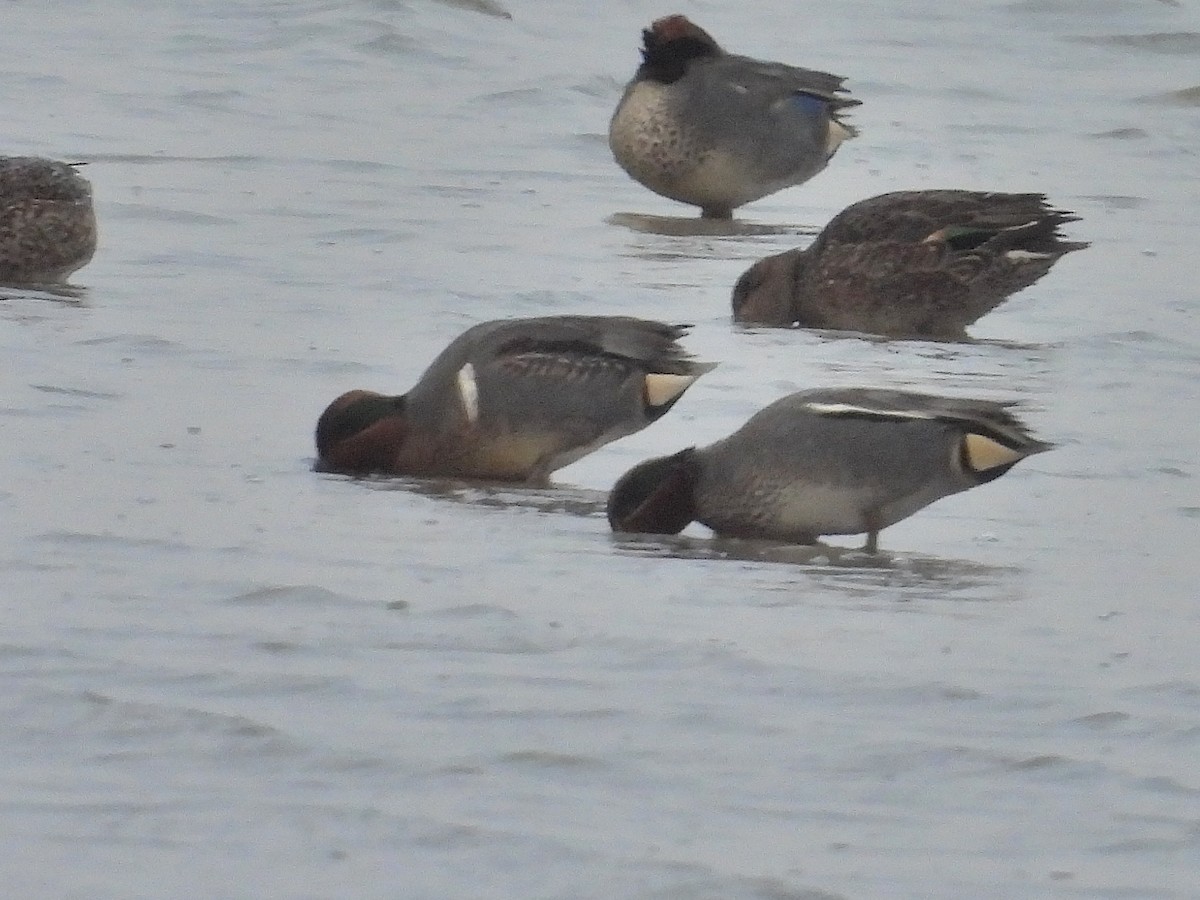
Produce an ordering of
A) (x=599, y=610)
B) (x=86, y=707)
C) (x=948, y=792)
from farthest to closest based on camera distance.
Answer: (x=599, y=610)
(x=86, y=707)
(x=948, y=792)

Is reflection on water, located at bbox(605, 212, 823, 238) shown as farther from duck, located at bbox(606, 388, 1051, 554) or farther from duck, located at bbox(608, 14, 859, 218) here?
duck, located at bbox(606, 388, 1051, 554)

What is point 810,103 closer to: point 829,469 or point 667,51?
point 667,51

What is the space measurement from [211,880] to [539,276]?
666cm

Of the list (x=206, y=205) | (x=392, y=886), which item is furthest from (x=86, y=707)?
(x=206, y=205)

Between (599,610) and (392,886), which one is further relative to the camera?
(599,610)

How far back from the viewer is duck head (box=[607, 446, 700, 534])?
6.45 meters

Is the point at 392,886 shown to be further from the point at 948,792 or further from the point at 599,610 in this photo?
the point at 599,610

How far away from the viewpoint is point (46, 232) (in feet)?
32.5

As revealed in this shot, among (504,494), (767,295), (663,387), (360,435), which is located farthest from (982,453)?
(767,295)

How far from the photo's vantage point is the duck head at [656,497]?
6453mm

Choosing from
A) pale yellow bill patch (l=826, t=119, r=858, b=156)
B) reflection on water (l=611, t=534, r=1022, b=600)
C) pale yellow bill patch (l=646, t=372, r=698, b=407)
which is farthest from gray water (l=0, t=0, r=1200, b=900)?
pale yellow bill patch (l=826, t=119, r=858, b=156)

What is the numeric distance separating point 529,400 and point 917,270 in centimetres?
303

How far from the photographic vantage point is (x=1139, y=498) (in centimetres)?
679

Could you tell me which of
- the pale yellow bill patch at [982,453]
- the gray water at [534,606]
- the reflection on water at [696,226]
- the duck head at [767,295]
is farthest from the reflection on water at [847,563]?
the reflection on water at [696,226]
